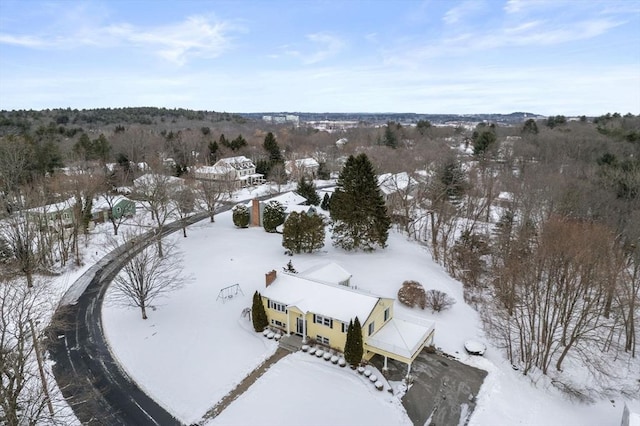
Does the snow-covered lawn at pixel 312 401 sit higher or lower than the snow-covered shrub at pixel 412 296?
lower

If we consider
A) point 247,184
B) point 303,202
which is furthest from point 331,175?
point 303,202

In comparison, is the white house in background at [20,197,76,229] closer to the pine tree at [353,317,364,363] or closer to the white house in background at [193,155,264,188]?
the white house in background at [193,155,264,188]

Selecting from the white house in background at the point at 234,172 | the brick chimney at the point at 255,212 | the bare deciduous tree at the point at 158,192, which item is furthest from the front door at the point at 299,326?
the white house in background at the point at 234,172

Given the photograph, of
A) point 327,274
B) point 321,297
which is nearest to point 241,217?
point 327,274

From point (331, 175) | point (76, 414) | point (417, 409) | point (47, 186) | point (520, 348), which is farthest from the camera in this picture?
point (331, 175)

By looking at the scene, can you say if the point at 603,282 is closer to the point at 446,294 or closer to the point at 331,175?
the point at 446,294

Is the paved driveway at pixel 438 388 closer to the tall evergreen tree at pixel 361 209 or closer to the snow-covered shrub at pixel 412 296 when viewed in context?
the snow-covered shrub at pixel 412 296
